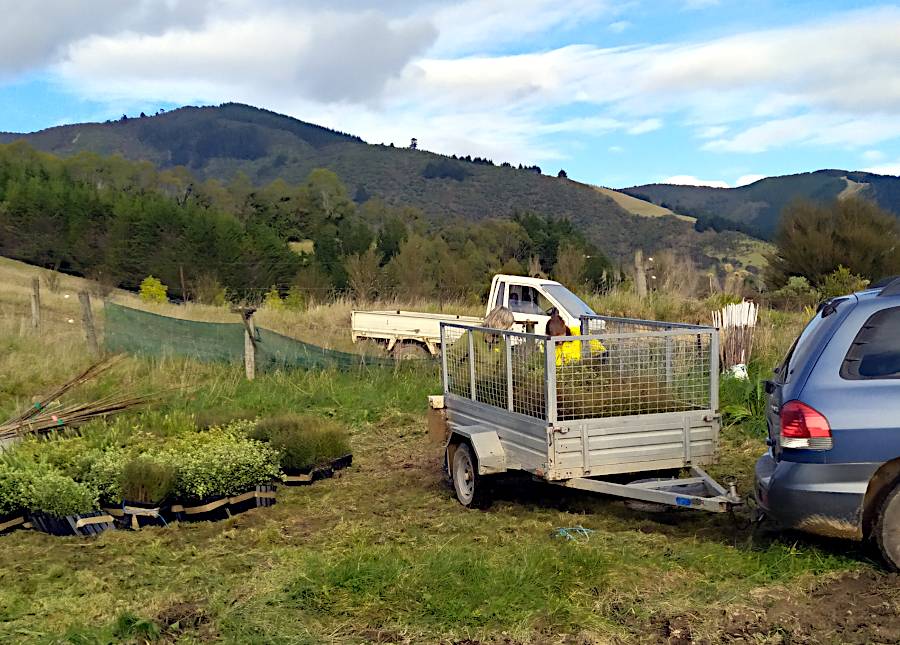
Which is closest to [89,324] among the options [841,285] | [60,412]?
[60,412]

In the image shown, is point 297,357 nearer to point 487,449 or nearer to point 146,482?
point 146,482

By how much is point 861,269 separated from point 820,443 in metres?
35.1

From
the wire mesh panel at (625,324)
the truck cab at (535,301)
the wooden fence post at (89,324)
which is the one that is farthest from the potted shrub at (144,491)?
the truck cab at (535,301)

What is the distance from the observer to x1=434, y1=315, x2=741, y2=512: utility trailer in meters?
6.56

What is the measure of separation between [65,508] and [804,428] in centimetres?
551

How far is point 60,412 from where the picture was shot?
387 inches

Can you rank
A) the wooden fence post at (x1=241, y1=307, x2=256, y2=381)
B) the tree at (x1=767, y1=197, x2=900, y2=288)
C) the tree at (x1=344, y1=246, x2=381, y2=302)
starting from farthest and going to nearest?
the tree at (x1=767, y1=197, x2=900, y2=288) → the tree at (x1=344, y1=246, x2=381, y2=302) → the wooden fence post at (x1=241, y1=307, x2=256, y2=381)

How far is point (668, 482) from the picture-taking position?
6578 mm

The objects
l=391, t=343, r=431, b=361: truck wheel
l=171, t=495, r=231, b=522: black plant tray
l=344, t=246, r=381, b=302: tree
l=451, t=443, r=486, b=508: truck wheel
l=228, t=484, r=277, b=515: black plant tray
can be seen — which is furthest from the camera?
l=344, t=246, r=381, b=302: tree

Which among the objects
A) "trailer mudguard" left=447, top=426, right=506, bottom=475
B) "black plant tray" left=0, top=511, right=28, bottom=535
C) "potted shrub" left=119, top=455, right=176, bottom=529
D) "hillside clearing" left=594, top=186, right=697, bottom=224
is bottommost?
"black plant tray" left=0, top=511, right=28, bottom=535

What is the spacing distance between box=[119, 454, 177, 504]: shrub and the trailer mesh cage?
283 cm

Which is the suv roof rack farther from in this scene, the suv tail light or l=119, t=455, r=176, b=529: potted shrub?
l=119, t=455, r=176, b=529: potted shrub

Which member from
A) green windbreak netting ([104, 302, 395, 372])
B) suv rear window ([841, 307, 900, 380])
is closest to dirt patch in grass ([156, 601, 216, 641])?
suv rear window ([841, 307, 900, 380])

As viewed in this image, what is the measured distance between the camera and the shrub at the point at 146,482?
7293 mm
